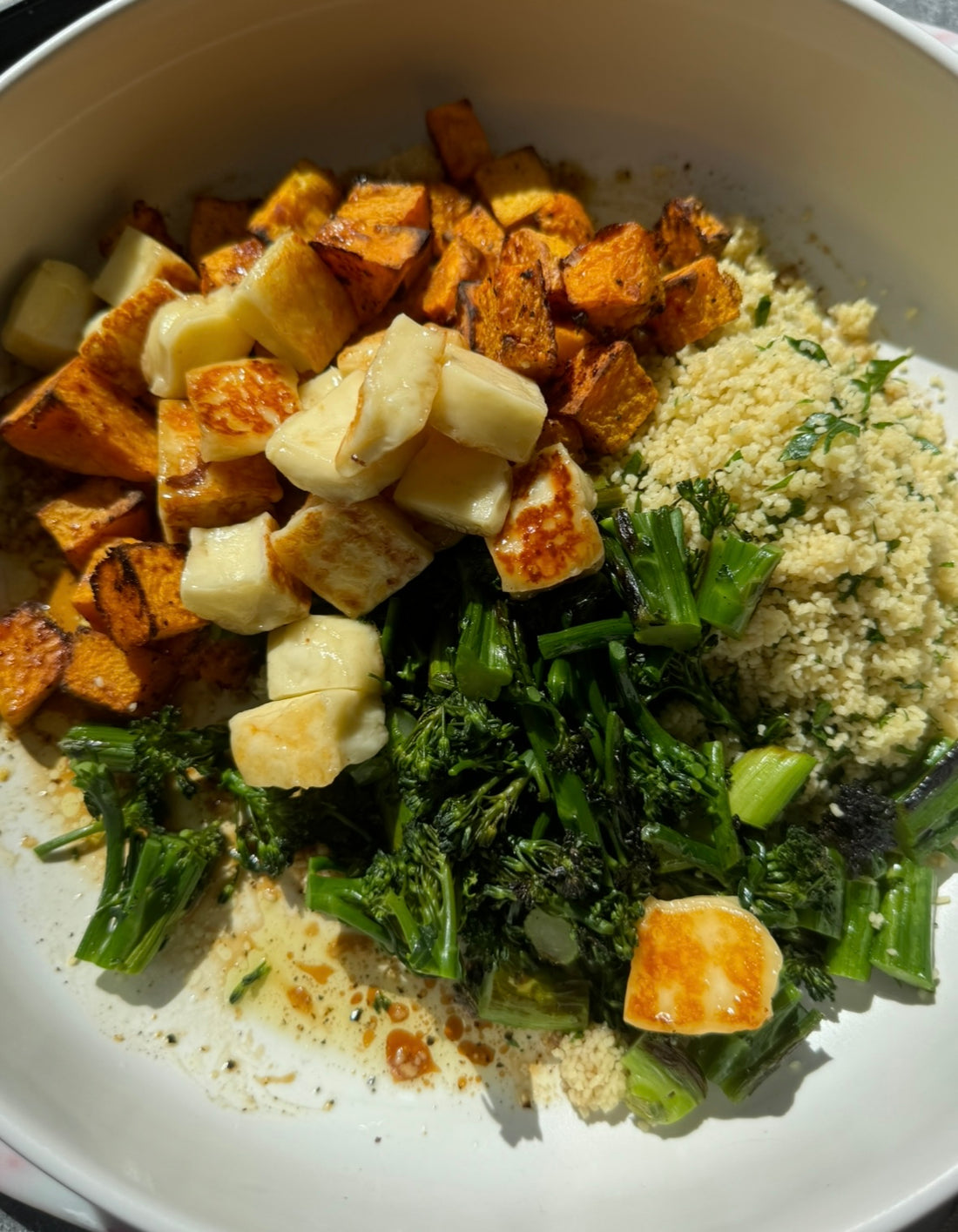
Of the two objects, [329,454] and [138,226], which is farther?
[138,226]

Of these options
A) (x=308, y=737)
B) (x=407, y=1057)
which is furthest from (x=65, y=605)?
(x=407, y=1057)

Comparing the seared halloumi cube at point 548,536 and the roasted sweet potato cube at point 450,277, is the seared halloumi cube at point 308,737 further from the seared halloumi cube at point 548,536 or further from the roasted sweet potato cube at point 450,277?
the roasted sweet potato cube at point 450,277

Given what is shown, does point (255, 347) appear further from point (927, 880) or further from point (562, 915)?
point (927, 880)

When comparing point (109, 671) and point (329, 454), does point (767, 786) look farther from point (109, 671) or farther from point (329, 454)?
point (109, 671)

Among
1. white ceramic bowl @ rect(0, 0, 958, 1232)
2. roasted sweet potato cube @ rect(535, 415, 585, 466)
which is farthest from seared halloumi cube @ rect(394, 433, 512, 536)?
white ceramic bowl @ rect(0, 0, 958, 1232)

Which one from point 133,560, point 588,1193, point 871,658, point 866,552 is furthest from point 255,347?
point 588,1193

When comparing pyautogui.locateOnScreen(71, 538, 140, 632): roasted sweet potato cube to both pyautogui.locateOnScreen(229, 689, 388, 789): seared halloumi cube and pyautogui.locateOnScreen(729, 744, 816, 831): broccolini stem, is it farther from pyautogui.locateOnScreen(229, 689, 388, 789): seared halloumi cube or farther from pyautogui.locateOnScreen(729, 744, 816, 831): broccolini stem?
pyautogui.locateOnScreen(729, 744, 816, 831): broccolini stem
